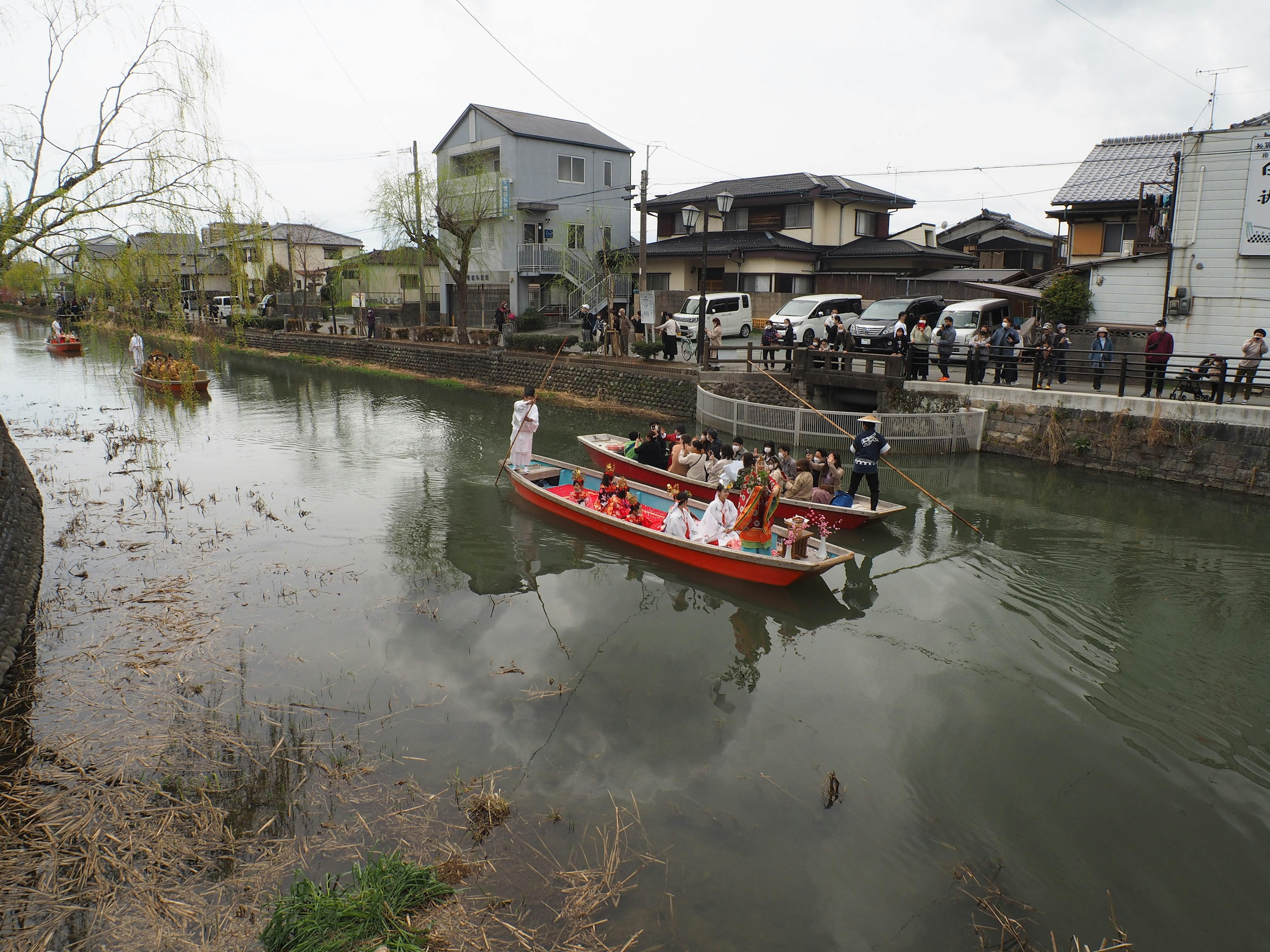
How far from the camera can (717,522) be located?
10.7 meters

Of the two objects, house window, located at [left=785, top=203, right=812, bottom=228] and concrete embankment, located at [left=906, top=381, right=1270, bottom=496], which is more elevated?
house window, located at [left=785, top=203, right=812, bottom=228]

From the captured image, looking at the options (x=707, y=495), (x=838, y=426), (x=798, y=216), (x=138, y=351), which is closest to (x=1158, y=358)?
(x=838, y=426)

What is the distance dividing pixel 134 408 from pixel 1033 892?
27.0 m

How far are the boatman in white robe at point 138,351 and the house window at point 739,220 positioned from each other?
23841 millimetres

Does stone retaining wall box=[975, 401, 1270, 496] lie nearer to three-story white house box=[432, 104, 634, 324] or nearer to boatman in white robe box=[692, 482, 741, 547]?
boatman in white robe box=[692, 482, 741, 547]

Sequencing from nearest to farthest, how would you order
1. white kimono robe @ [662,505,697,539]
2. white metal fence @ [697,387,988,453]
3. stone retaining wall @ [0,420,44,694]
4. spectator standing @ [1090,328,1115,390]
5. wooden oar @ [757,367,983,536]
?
stone retaining wall @ [0,420,44,694]
white kimono robe @ [662,505,697,539]
wooden oar @ [757,367,983,536]
spectator standing @ [1090,328,1115,390]
white metal fence @ [697,387,988,453]

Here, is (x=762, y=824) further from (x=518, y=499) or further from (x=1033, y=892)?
(x=518, y=499)

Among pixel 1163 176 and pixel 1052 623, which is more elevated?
pixel 1163 176

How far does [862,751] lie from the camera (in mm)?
7047

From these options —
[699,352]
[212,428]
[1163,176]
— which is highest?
[1163,176]

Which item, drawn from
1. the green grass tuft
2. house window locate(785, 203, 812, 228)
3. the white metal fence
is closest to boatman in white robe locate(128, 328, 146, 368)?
the green grass tuft

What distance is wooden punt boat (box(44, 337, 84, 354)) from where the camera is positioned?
106 ft

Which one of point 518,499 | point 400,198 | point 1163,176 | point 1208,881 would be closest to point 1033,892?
point 1208,881

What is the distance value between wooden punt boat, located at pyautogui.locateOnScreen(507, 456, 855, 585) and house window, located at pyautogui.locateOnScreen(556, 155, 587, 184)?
2691 centimetres
